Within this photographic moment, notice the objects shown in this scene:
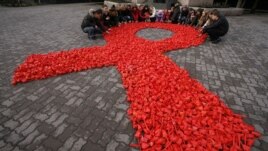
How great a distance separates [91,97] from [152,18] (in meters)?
8.70

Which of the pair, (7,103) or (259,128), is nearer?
(259,128)

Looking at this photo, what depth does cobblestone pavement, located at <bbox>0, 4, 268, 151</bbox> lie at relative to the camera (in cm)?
310

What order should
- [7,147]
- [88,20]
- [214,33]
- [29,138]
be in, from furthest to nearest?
[88,20]
[214,33]
[29,138]
[7,147]

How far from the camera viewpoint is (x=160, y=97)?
4.06 metres

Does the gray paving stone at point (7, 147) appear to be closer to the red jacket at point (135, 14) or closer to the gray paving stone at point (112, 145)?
the gray paving stone at point (112, 145)

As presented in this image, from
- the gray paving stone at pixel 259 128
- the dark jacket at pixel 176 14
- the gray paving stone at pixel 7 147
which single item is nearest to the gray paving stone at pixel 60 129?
the gray paving stone at pixel 7 147

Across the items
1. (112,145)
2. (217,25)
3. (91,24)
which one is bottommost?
(112,145)

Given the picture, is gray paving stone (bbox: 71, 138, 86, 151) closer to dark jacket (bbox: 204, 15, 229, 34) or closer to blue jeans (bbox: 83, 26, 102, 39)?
blue jeans (bbox: 83, 26, 102, 39)

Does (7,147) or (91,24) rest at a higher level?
(91,24)

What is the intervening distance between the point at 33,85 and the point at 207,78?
4628 millimetres

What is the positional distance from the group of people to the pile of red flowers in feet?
4.15

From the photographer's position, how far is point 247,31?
1015 cm

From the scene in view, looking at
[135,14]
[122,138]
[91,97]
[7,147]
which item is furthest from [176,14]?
[7,147]

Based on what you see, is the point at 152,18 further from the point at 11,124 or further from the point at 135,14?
the point at 11,124
